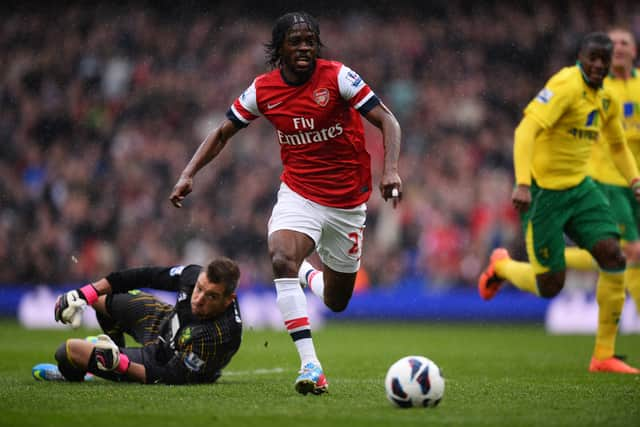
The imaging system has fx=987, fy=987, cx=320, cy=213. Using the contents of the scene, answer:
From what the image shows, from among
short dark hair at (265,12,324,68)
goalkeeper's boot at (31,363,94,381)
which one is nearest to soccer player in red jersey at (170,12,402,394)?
short dark hair at (265,12,324,68)

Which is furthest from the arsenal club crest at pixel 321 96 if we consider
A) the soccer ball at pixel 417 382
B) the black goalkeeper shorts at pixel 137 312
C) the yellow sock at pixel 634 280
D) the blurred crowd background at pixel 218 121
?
the blurred crowd background at pixel 218 121

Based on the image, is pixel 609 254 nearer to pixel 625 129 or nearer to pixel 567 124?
pixel 567 124

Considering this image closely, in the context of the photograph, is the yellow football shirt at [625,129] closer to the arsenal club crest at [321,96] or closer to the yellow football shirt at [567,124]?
the yellow football shirt at [567,124]

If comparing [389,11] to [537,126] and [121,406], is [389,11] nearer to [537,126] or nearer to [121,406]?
[537,126]

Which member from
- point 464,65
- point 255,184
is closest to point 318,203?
point 255,184

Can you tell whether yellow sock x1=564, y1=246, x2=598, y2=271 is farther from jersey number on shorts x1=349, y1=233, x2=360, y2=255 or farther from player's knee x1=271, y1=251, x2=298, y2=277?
player's knee x1=271, y1=251, x2=298, y2=277

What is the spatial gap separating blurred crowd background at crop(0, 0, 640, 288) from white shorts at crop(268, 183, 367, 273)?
32.2 feet

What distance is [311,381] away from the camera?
653 cm

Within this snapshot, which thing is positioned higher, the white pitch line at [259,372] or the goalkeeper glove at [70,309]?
the goalkeeper glove at [70,309]

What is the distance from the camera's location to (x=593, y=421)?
209 inches

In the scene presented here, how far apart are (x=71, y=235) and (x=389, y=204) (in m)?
6.31

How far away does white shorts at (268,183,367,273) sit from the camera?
720cm

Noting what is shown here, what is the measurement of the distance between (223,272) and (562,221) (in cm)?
340

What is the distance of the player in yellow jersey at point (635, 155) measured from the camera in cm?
967
